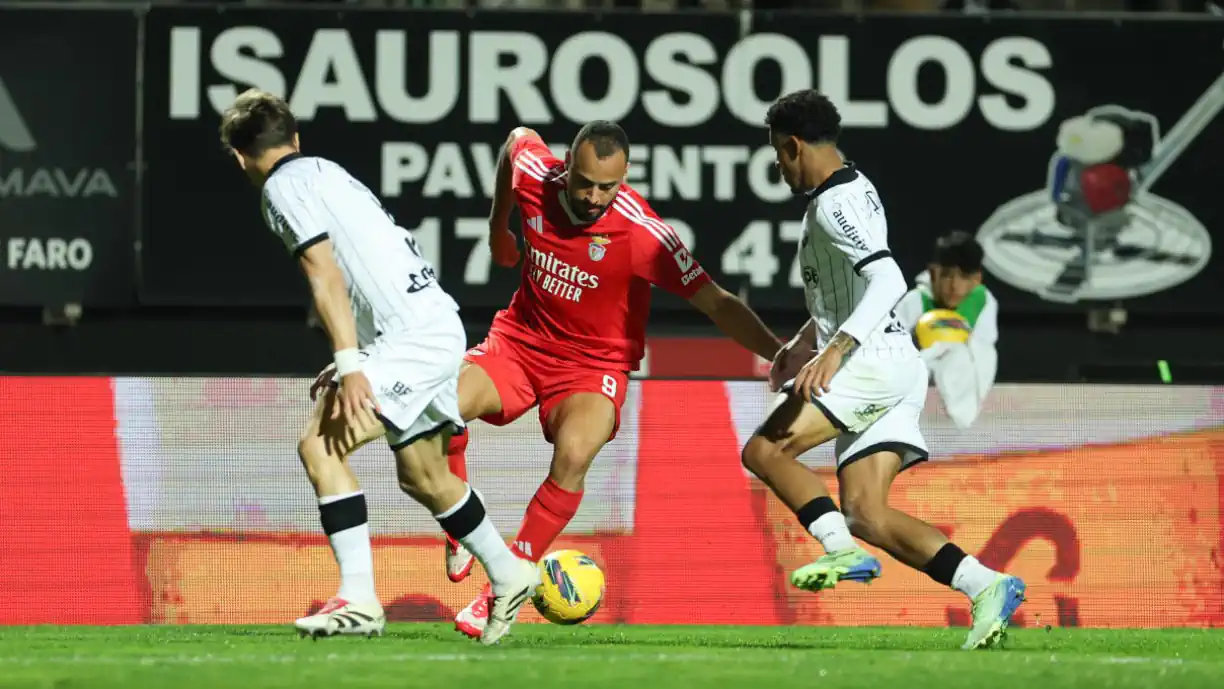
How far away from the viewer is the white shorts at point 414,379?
6.46 metres

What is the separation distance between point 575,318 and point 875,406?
1352 mm

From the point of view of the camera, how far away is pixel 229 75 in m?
12.3

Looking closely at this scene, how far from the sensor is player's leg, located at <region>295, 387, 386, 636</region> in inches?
253

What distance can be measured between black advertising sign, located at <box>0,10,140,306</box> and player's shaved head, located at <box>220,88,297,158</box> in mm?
6128

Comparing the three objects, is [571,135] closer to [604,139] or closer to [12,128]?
[12,128]

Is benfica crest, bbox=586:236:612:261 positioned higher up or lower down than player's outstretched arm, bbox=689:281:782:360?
higher up

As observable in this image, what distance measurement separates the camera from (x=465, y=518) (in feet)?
21.7

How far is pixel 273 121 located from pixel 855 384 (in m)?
2.14

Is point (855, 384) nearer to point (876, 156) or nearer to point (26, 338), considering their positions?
point (876, 156)

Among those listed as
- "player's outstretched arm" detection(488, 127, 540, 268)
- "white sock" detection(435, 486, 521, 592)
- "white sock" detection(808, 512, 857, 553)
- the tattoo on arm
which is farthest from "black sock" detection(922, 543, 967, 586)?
"player's outstretched arm" detection(488, 127, 540, 268)

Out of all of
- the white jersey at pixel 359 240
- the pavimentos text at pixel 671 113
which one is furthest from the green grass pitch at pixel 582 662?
the pavimentos text at pixel 671 113

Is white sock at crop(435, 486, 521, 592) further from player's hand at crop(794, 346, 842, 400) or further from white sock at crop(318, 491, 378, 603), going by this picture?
player's hand at crop(794, 346, 842, 400)

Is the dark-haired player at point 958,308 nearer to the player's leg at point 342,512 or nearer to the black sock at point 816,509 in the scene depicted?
the black sock at point 816,509

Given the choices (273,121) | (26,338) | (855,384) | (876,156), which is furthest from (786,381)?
(26,338)
